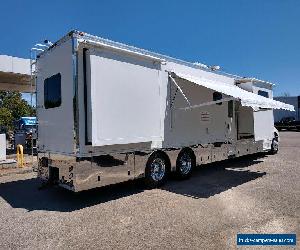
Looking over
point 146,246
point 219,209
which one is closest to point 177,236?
point 146,246

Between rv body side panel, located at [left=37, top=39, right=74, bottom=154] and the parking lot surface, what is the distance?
1347 mm

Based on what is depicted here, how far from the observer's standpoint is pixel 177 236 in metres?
5.18

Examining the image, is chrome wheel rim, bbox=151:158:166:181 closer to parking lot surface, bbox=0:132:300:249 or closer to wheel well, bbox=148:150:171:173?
wheel well, bbox=148:150:171:173

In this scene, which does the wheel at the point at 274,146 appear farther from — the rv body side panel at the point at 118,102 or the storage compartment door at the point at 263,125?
the rv body side panel at the point at 118,102

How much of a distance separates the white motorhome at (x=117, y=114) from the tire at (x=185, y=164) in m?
0.03

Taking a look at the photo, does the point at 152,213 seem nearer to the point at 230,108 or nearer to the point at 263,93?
the point at 230,108

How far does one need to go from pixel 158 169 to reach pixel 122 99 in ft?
7.58

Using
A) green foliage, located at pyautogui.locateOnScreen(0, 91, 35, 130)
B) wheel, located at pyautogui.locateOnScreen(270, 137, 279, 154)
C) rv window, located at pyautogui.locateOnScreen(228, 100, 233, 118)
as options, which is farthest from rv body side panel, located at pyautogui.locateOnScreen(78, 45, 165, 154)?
green foliage, located at pyautogui.locateOnScreen(0, 91, 35, 130)

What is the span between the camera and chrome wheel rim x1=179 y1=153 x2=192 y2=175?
947cm

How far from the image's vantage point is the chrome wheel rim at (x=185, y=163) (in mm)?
9469

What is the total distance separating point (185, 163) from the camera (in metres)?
9.65

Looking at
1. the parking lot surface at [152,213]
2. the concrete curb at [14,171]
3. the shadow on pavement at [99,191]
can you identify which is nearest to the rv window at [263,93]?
the shadow on pavement at [99,191]

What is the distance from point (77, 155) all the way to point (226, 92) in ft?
15.2

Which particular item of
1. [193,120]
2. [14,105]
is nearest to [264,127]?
[193,120]
